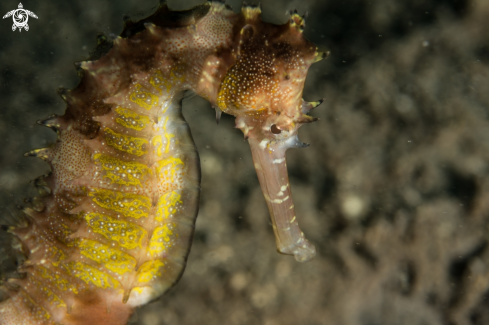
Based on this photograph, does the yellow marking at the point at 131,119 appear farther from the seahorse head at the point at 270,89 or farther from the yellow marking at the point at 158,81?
the seahorse head at the point at 270,89

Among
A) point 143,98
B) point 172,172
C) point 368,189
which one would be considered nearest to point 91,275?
point 172,172

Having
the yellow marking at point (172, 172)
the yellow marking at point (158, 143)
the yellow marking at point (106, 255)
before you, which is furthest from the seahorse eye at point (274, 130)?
Result: the yellow marking at point (106, 255)

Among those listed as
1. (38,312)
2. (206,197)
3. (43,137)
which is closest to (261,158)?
(206,197)

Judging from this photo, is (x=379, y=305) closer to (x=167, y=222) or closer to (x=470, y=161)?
(x=470, y=161)

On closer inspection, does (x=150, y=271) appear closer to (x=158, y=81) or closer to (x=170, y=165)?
(x=170, y=165)

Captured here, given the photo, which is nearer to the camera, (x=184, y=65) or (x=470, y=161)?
(x=184, y=65)
